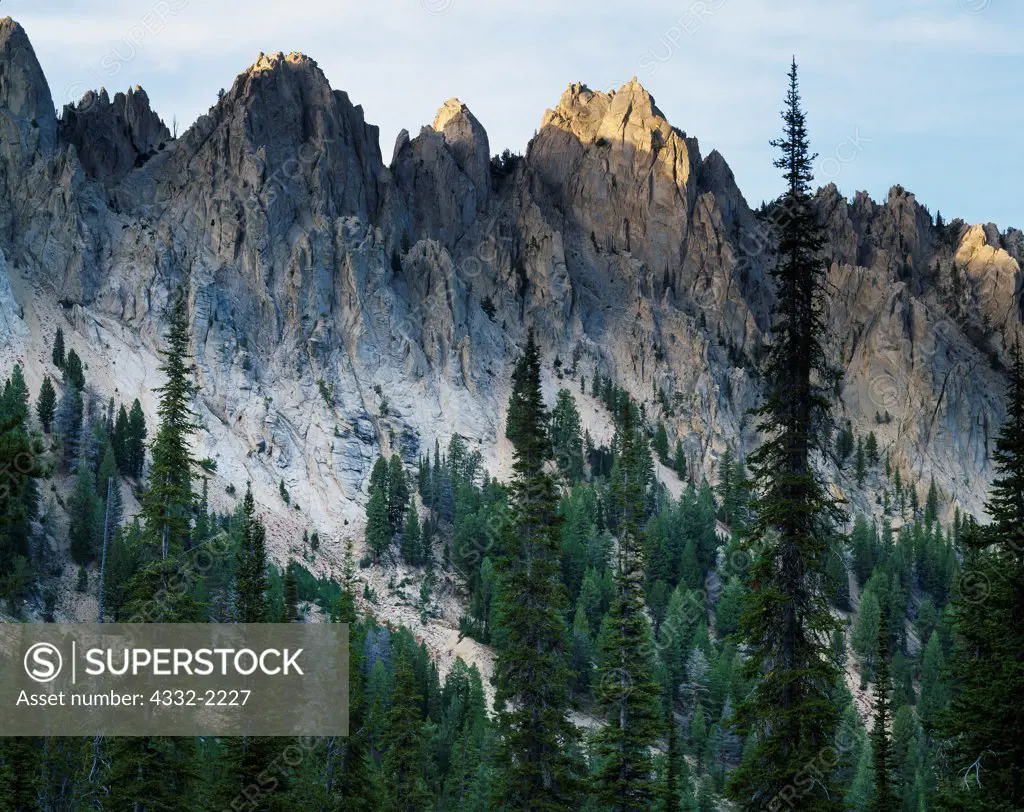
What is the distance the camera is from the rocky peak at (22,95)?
152m

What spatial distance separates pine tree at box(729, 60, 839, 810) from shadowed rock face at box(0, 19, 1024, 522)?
10970cm

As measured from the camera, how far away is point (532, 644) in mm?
34938

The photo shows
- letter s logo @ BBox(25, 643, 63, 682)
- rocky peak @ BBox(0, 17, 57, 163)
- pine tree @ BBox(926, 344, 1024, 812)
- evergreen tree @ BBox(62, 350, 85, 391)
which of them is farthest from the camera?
rocky peak @ BBox(0, 17, 57, 163)

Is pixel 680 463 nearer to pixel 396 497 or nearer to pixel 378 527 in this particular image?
pixel 396 497

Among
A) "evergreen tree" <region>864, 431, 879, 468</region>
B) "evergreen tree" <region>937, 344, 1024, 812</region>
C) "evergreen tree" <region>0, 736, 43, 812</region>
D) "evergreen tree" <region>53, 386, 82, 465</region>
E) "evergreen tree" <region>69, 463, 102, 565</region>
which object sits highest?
"evergreen tree" <region>864, 431, 879, 468</region>

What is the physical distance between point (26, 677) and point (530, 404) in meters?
36.6

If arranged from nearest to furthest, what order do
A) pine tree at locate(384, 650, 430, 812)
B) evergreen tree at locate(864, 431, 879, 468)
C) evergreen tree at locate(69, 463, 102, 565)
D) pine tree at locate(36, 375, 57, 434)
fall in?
pine tree at locate(384, 650, 430, 812) < evergreen tree at locate(69, 463, 102, 565) < pine tree at locate(36, 375, 57, 434) < evergreen tree at locate(864, 431, 879, 468)

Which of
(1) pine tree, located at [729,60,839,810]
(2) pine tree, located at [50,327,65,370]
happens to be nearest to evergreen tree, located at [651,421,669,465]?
(2) pine tree, located at [50,327,65,370]

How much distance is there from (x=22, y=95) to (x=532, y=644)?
145271mm

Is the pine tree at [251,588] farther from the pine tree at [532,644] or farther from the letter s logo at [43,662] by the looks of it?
the letter s logo at [43,662]

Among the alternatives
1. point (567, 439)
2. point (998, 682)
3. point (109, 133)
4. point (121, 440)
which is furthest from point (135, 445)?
point (998, 682)

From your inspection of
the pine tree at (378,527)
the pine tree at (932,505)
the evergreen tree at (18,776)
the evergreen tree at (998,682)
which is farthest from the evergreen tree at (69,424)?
the pine tree at (932,505)

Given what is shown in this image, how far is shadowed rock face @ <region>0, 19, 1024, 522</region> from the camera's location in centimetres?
14450

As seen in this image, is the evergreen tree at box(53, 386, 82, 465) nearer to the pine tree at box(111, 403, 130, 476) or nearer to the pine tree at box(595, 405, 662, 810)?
the pine tree at box(111, 403, 130, 476)
